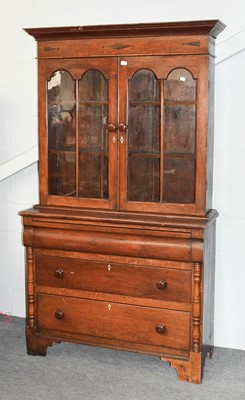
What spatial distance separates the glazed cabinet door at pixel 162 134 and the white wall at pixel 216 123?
0.38 metres

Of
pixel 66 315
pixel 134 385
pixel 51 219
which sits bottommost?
pixel 134 385

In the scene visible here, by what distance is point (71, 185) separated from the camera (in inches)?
133

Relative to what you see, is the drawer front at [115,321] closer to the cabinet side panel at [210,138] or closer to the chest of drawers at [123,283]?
the chest of drawers at [123,283]

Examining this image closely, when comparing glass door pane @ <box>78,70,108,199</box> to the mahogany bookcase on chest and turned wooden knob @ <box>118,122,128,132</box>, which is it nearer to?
the mahogany bookcase on chest

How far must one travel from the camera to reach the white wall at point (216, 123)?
3.39 m

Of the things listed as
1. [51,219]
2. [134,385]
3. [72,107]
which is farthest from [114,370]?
[72,107]

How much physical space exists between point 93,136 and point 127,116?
0.24m

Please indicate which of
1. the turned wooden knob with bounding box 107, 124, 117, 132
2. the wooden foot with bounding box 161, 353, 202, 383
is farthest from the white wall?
the turned wooden knob with bounding box 107, 124, 117, 132

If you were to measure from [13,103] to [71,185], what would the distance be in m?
0.90

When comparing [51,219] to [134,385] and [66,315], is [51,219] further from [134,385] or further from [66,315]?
[134,385]

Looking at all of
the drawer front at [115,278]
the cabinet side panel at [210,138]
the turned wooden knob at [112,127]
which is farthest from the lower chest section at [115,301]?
the turned wooden knob at [112,127]

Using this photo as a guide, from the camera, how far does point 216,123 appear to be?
11.3 ft

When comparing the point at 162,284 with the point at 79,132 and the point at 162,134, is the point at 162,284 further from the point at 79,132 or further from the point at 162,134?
the point at 79,132

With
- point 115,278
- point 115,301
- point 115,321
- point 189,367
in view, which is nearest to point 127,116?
point 115,278
